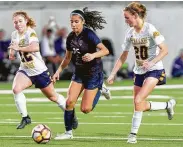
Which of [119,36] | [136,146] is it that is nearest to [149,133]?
[136,146]

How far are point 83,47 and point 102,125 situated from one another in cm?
270

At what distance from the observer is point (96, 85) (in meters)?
13.4

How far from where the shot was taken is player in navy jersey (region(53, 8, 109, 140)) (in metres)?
13.0

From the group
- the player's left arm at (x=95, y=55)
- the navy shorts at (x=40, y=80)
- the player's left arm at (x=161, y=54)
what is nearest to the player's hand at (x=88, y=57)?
the player's left arm at (x=95, y=55)

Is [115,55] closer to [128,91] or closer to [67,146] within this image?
[128,91]

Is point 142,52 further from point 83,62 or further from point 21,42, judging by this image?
point 21,42

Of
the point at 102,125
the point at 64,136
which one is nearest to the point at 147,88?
the point at 64,136

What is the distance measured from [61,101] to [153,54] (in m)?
2.59

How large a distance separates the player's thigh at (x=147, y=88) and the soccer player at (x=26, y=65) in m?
2.35

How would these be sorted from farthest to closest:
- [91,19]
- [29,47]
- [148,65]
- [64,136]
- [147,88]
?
[29,47]
[91,19]
[64,136]
[147,88]
[148,65]

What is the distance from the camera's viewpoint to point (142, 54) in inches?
504

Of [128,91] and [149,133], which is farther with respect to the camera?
[128,91]

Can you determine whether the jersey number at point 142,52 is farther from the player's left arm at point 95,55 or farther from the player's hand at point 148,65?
the player's left arm at point 95,55

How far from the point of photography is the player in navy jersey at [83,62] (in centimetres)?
1302
